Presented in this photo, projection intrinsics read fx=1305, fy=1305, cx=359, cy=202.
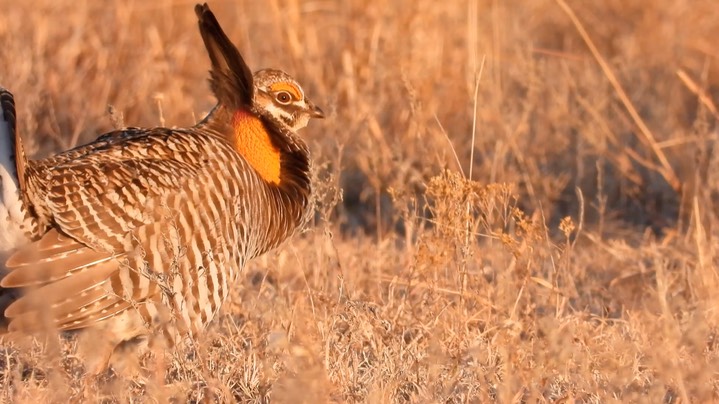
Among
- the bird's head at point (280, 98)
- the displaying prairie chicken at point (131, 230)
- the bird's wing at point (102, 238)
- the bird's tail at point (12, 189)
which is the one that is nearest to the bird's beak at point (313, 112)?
the bird's head at point (280, 98)

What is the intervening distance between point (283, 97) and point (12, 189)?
1.50 m

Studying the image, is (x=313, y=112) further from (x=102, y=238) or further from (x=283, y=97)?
(x=102, y=238)

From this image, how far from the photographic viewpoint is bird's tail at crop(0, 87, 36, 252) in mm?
3646

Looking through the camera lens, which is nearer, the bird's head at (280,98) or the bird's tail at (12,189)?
the bird's tail at (12,189)

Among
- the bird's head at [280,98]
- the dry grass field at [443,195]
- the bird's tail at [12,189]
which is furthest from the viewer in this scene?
the bird's head at [280,98]

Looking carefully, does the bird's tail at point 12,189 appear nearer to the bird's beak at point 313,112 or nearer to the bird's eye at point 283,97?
the bird's eye at point 283,97

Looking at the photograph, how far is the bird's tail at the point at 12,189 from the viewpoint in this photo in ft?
12.0

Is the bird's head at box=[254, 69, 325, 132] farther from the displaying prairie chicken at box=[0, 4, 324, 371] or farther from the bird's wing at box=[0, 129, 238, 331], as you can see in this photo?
the bird's wing at box=[0, 129, 238, 331]

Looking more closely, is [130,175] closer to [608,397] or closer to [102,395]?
[102,395]

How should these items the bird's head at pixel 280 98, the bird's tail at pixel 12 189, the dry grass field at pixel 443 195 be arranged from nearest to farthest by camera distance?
the bird's tail at pixel 12 189, the dry grass field at pixel 443 195, the bird's head at pixel 280 98

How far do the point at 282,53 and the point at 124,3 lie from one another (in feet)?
3.20

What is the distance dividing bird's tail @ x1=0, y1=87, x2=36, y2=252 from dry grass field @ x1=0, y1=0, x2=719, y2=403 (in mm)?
387

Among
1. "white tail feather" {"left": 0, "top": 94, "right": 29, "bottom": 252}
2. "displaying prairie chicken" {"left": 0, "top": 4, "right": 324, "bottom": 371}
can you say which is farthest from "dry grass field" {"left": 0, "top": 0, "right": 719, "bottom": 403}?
"white tail feather" {"left": 0, "top": 94, "right": 29, "bottom": 252}

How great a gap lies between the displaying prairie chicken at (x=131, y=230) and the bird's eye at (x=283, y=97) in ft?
1.68
